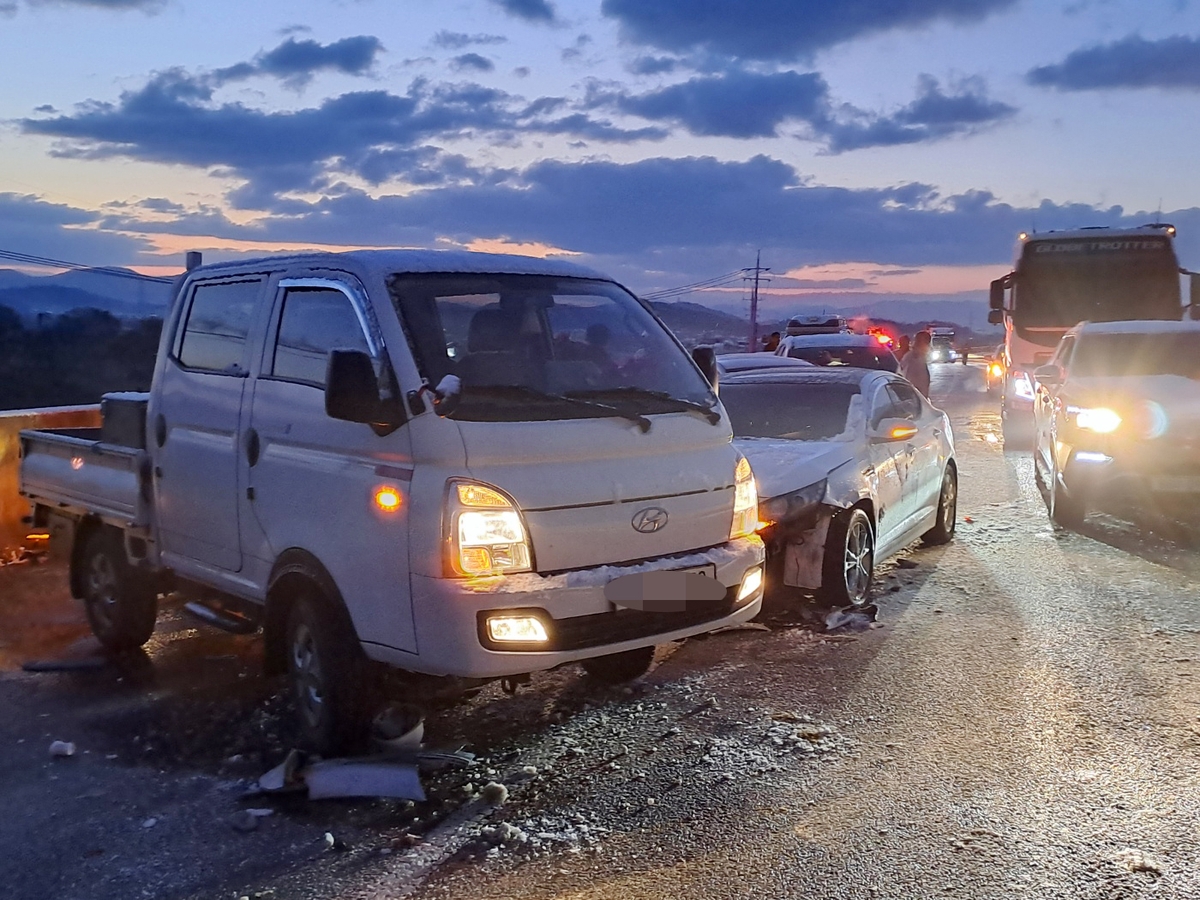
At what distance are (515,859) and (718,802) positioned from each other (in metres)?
0.86

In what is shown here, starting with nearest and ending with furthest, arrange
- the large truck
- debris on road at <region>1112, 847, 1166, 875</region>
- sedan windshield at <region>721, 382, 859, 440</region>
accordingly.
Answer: debris on road at <region>1112, 847, 1166, 875</region> → sedan windshield at <region>721, 382, 859, 440</region> → the large truck

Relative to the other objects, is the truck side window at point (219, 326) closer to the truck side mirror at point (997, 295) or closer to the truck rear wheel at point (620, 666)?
the truck rear wheel at point (620, 666)

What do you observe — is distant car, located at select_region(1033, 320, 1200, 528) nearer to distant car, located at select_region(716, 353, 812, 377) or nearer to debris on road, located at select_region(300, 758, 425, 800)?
distant car, located at select_region(716, 353, 812, 377)

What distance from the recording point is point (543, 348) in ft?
17.1

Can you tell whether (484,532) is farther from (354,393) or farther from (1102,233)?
(1102,233)

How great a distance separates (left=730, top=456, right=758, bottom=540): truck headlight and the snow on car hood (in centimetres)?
130

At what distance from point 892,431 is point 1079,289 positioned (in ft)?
38.1

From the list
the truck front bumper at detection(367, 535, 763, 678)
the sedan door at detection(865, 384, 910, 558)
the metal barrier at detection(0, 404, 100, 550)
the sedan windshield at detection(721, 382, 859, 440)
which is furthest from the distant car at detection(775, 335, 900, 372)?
the truck front bumper at detection(367, 535, 763, 678)

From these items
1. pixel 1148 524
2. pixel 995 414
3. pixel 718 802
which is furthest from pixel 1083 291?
pixel 718 802

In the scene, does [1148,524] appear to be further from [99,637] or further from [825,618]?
[99,637]

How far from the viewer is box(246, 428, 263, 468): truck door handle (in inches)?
205

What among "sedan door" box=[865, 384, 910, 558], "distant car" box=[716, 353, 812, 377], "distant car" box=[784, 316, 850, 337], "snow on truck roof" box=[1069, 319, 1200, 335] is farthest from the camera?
"distant car" box=[784, 316, 850, 337]

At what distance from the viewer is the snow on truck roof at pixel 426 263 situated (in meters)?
5.02

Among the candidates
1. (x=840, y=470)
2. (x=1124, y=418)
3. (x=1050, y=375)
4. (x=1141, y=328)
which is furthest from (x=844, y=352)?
(x=840, y=470)
